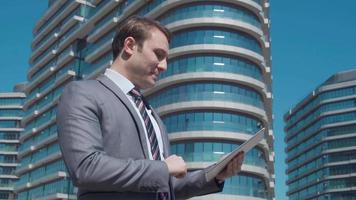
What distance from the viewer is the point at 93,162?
2.17 metres

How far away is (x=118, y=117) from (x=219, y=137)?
40747 millimetres

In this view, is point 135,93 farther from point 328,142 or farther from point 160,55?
point 328,142

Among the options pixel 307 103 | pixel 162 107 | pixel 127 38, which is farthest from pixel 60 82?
pixel 127 38

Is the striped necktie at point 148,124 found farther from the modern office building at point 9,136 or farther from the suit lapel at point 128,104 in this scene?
the modern office building at point 9,136

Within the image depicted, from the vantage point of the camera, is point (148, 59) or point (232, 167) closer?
point (148, 59)

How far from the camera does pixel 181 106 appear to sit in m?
43.8

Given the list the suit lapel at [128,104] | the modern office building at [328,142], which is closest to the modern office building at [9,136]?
the modern office building at [328,142]

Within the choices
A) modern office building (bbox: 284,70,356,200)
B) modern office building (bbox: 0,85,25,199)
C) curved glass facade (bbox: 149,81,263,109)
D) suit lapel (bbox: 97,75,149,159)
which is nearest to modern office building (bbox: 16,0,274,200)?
curved glass facade (bbox: 149,81,263,109)

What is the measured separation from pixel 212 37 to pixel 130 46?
1721 inches

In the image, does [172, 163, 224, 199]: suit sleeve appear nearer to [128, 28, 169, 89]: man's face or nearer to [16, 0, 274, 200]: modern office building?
[128, 28, 169, 89]: man's face

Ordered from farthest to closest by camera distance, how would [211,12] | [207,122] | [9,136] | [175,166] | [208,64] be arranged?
1. [9,136]
2. [211,12]
3. [208,64]
4. [207,122]
5. [175,166]

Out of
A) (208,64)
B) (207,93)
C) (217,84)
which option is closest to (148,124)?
(207,93)

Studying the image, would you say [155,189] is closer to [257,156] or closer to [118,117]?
[118,117]

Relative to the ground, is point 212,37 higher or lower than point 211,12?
lower
